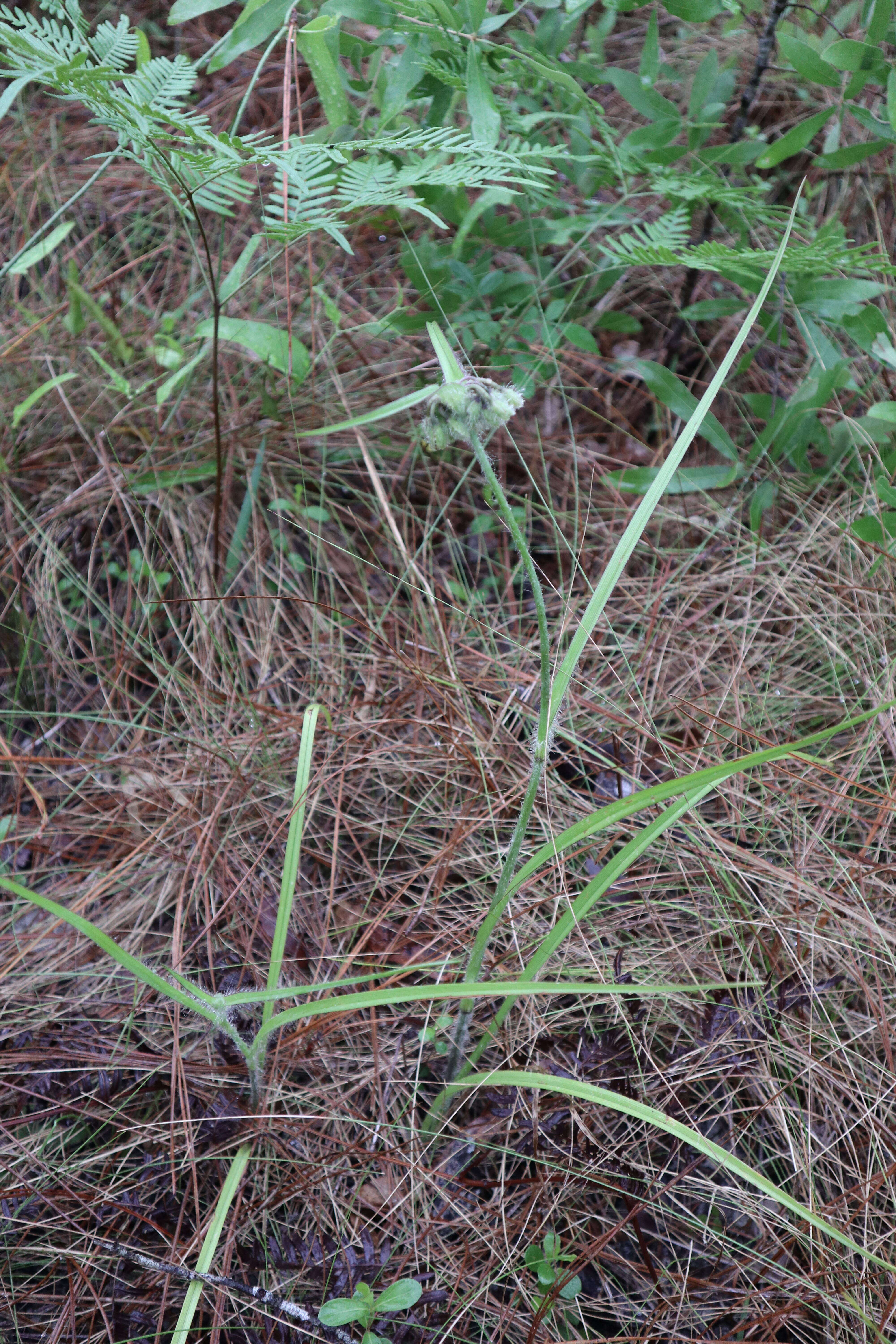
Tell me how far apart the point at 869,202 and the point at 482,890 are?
72.8 inches

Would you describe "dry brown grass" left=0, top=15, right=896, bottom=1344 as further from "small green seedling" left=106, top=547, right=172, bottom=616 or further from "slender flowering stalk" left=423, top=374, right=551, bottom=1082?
"slender flowering stalk" left=423, top=374, right=551, bottom=1082

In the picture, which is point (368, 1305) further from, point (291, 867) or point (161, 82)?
point (161, 82)

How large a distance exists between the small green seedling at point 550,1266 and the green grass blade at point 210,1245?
386 mm

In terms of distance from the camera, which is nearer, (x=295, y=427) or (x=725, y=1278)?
(x=725, y=1278)

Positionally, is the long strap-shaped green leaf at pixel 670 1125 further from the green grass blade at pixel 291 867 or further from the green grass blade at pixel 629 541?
the green grass blade at pixel 629 541

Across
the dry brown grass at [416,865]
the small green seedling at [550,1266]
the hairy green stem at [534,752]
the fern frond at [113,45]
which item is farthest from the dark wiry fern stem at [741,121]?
the small green seedling at [550,1266]

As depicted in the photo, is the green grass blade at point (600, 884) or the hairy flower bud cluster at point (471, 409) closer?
the hairy flower bud cluster at point (471, 409)

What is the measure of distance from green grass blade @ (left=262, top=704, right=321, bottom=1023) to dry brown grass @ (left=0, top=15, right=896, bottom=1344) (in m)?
0.13

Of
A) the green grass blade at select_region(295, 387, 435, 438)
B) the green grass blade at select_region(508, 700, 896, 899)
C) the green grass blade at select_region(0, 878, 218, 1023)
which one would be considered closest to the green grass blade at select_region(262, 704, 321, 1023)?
the green grass blade at select_region(0, 878, 218, 1023)

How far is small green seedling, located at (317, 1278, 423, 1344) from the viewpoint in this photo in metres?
1.02

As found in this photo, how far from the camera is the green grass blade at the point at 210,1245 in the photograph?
991 millimetres

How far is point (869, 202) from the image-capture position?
207 centimetres

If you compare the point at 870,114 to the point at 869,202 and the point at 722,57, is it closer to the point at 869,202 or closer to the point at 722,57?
the point at 869,202

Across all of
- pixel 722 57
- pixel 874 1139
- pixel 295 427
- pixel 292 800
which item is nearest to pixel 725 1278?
pixel 874 1139
